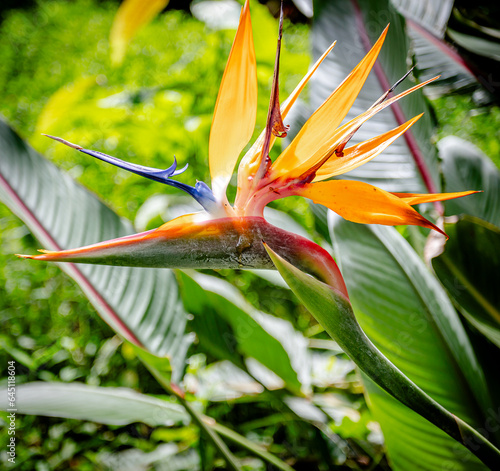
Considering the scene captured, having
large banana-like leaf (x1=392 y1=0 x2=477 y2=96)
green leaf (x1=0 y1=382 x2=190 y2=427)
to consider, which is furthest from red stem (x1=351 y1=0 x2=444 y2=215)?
green leaf (x1=0 y1=382 x2=190 y2=427)

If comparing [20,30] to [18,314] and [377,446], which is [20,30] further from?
[377,446]

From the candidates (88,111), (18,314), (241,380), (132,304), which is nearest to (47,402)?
(132,304)

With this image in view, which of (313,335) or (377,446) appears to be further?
(313,335)

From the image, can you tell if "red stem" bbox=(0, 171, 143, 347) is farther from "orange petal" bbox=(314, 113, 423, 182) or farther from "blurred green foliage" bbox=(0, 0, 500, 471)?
"orange petal" bbox=(314, 113, 423, 182)

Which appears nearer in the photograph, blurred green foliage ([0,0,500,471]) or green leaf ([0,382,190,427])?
green leaf ([0,382,190,427])

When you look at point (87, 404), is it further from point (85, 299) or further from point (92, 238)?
point (85, 299)

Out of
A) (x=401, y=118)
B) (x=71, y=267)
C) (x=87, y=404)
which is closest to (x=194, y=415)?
(x=87, y=404)

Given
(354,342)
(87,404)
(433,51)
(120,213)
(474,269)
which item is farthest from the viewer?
(120,213)
